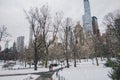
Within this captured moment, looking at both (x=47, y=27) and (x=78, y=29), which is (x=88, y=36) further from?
(x=47, y=27)

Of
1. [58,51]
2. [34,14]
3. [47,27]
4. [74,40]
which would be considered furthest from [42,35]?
[58,51]

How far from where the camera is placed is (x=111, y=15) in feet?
150

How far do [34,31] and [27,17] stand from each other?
188 inches

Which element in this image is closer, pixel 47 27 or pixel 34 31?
pixel 34 31

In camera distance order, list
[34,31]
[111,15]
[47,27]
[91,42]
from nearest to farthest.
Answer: [34,31] < [47,27] < [111,15] < [91,42]

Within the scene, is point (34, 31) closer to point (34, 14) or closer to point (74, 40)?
point (34, 14)

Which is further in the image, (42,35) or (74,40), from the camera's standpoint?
(74,40)

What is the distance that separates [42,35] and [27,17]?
6835mm

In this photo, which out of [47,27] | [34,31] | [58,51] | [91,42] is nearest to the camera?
[34,31]

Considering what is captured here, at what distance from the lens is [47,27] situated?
4272cm

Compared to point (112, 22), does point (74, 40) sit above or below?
below

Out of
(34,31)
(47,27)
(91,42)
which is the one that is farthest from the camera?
(91,42)

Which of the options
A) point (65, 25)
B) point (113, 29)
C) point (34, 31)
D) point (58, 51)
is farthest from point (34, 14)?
point (58, 51)

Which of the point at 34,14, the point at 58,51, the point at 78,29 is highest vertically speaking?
the point at 34,14
